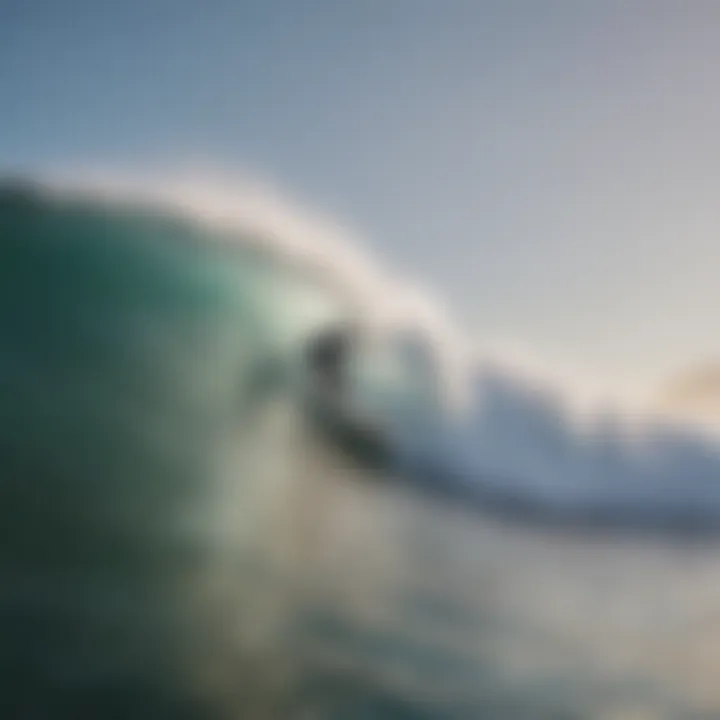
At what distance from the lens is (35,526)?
1.23 m

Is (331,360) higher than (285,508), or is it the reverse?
(331,360)

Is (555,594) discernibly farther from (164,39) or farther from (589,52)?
(164,39)

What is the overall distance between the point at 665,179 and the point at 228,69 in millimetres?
600

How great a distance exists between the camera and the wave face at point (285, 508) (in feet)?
3.95

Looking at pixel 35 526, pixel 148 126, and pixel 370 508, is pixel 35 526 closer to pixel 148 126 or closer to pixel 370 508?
pixel 370 508

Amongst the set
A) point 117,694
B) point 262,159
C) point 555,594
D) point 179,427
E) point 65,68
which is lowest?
point 117,694

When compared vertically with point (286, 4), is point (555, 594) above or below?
below

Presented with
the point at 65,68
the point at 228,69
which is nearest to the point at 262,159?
the point at 228,69

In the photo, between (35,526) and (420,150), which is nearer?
(35,526)

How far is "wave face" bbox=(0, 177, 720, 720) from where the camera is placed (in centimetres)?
120

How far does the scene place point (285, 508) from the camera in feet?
4.13

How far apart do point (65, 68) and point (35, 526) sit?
60cm

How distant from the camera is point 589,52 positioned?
1340 mm

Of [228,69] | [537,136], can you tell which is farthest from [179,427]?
[537,136]
